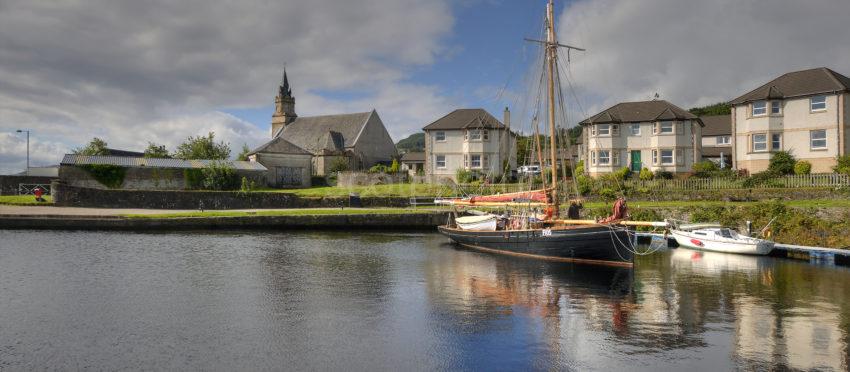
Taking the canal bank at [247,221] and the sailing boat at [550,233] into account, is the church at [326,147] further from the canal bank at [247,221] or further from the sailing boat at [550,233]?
the sailing boat at [550,233]

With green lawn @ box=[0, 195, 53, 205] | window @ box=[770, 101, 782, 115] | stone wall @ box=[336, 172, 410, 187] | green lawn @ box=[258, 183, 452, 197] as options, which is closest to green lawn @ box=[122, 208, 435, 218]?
green lawn @ box=[258, 183, 452, 197]

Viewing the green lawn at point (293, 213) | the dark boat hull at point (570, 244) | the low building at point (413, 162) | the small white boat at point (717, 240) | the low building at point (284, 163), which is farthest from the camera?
the low building at point (413, 162)

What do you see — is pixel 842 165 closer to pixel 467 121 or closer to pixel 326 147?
pixel 467 121

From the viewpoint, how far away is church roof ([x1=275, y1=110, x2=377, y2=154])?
78562mm

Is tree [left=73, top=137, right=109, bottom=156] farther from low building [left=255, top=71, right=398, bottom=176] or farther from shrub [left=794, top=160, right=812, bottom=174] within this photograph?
shrub [left=794, top=160, right=812, bottom=174]

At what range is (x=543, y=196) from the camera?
33.7 metres

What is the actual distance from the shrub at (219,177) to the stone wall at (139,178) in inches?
99.6

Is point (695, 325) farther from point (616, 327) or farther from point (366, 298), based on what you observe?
point (366, 298)

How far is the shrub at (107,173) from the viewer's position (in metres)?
53.2

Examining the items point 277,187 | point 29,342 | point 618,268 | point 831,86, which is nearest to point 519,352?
point 29,342

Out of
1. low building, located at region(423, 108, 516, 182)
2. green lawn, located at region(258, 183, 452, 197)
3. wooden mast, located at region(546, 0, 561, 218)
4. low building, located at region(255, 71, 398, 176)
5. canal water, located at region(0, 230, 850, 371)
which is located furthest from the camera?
low building, located at region(255, 71, 398, 176)

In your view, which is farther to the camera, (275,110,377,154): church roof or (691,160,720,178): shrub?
(275,110,377,154): church roof

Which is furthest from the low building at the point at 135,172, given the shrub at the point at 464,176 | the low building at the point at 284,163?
the shrub at the point at 464,176

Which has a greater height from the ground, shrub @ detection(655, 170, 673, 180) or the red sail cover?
shrub @ detection(655, 170, 673, 180)
